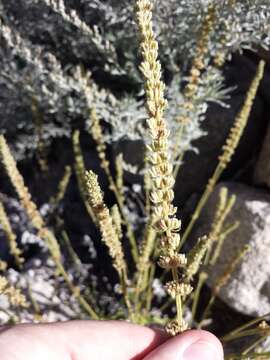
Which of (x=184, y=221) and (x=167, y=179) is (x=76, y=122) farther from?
(x=167, y=179)

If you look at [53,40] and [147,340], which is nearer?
[147,340]

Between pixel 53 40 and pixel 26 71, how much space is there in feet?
0.65

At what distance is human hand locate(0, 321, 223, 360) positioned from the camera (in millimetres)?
792

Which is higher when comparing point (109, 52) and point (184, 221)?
point (109, 52)

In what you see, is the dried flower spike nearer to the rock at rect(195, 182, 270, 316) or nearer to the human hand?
the human hand

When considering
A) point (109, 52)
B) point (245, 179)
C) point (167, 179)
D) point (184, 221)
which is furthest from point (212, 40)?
point (167, 179)

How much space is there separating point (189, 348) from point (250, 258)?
75 cm

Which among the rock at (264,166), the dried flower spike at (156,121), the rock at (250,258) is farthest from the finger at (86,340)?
the rock at (264,166)

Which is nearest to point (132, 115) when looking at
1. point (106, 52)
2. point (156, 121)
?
point (106, 52)

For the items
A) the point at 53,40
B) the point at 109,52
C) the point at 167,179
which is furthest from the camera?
the point at 53,40

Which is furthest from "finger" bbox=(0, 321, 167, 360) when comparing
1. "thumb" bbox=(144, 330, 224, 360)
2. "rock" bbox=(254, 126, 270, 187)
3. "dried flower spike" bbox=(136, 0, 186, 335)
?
"rock" bbox=(254, 126, 270, 187)

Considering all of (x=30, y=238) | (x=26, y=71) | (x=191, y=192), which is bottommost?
(x=30, y=238)

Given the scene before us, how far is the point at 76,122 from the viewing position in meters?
1.97

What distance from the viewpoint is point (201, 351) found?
2.66 ft
